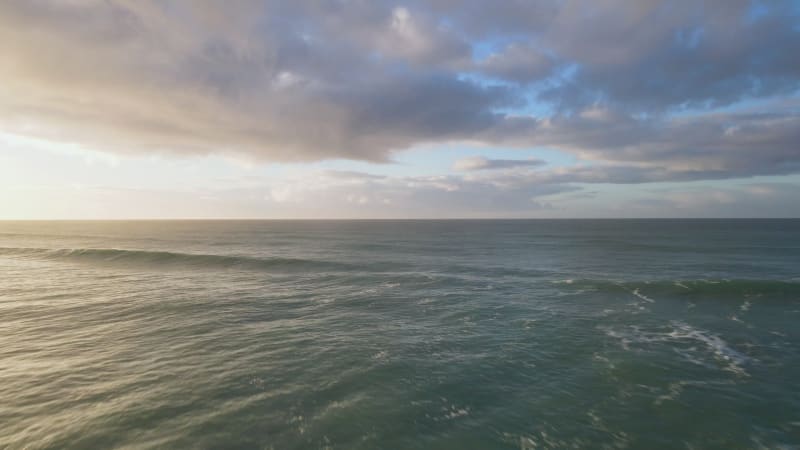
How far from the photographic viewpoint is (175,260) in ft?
219

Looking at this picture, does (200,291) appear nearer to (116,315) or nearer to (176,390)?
(116,315)

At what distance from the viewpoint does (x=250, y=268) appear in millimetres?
58062

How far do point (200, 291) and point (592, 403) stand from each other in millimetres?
40212

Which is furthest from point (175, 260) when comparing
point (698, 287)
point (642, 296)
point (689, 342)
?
point (698, 287)

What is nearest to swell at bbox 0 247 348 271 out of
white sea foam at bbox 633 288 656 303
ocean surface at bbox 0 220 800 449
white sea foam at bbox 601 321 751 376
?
ocean surface at bbox 0 220 800 449

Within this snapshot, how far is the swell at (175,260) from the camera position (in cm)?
5978

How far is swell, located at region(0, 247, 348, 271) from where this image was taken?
59.8m

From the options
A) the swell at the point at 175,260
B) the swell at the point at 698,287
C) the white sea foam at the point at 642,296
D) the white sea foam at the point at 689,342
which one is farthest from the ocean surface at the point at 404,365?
the swell at the point at 175,260

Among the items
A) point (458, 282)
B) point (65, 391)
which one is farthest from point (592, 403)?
point (458, 282)

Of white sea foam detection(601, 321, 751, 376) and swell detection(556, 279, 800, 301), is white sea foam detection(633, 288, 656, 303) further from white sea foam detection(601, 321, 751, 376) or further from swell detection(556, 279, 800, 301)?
white sea foam detection(601, 321, 751, 376)

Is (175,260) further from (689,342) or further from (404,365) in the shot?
(689,342)

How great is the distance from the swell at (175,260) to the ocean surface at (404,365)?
1684 centimetres

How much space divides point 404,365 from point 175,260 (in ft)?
210

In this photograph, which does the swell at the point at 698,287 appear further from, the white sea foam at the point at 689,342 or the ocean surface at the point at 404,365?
the white sea foam at the point at 689,342
